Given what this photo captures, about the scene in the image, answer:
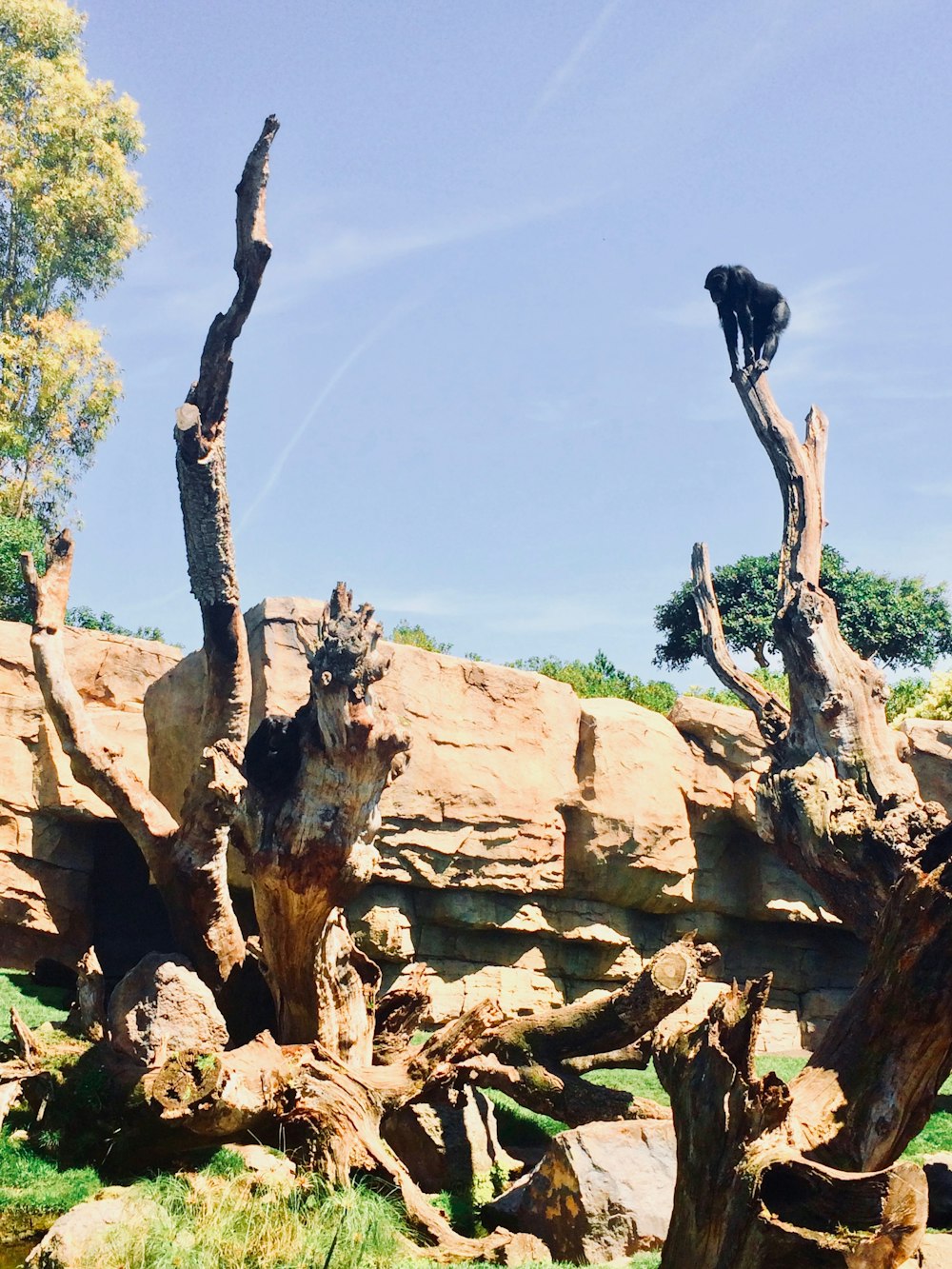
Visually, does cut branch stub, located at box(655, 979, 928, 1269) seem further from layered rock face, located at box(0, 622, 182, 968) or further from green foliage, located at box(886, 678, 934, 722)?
green foliage, located at box(886, 678, 934, 722)

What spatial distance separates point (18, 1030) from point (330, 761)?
2.76 meters

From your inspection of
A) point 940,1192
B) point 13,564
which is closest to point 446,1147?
point 940,1192

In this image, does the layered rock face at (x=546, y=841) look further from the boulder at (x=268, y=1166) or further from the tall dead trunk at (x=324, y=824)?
the boulder at (x=268, y=1166)

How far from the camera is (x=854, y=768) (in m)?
10.9

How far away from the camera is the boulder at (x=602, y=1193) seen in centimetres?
746

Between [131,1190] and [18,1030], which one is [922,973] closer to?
[131,1190]

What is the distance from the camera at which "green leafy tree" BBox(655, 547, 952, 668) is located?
29.0 meters

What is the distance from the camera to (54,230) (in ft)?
78.6

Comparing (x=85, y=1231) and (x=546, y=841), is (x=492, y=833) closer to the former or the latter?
(x=546, y=841)

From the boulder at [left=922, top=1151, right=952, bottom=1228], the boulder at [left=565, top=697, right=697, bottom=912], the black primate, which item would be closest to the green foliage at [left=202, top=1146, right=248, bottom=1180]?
the boulder at [left=922, top=1151, right=952, bottom=1228]

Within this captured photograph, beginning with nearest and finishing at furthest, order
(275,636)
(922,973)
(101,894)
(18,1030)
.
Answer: (922,973), (18,1030), (275,636), (101,894)

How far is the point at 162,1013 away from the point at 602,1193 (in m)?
3.22

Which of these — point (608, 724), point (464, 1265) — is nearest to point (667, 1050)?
point (464, 1265)

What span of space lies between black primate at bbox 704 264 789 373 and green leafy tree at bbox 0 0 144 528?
44.8 ft
